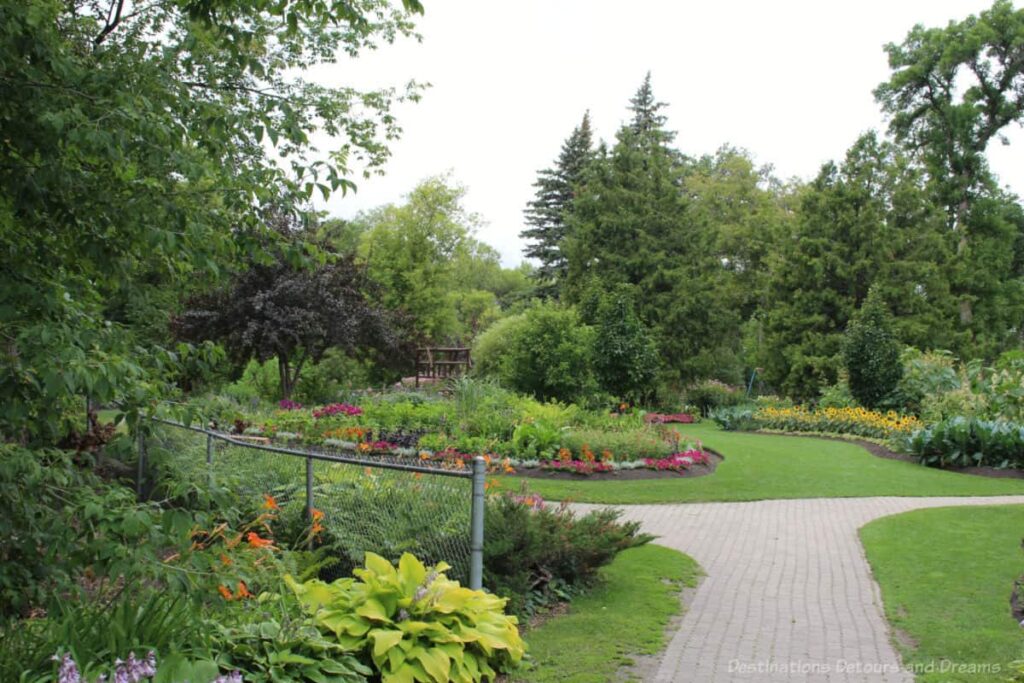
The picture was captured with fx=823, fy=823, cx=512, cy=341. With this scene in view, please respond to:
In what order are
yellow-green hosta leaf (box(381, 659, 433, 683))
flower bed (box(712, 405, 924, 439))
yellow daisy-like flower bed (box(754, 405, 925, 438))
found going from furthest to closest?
Answer: flower bed (box(712, 405, 924, 439)) < yellow daisy-like flower bed (box(754, 405, 925, 438)) < yellow-green hosta leaf (box(381, 659, 433, 683))

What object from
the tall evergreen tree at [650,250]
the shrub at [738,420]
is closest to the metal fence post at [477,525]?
the shrub at [738,420]

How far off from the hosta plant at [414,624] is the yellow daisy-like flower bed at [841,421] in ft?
53.9

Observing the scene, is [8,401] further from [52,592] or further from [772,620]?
[772,620]

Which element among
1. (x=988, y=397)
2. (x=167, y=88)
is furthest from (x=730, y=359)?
(x=167, y=88)

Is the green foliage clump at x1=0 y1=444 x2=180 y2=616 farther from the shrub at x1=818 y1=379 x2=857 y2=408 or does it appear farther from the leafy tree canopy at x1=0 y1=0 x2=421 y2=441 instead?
the shrub at x1=818 y1=379 x2=857 y2=408

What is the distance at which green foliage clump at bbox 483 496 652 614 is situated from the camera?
6.23m

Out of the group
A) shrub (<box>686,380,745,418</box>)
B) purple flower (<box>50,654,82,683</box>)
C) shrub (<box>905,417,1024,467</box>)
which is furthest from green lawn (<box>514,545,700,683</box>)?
shrub (<box>686,380,745,418</box>)

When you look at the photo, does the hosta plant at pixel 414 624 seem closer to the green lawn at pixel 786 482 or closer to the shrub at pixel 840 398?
the green lawn at pixel 786 482

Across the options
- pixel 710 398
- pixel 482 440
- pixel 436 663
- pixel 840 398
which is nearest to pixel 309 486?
pixel 436 663

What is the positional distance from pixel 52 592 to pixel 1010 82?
145 ft

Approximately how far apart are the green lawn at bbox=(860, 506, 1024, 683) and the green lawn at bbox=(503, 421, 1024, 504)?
2.03 m

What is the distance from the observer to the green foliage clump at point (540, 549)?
6.23 meters

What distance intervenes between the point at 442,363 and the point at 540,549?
23.5 metres

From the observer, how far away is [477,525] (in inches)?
210
